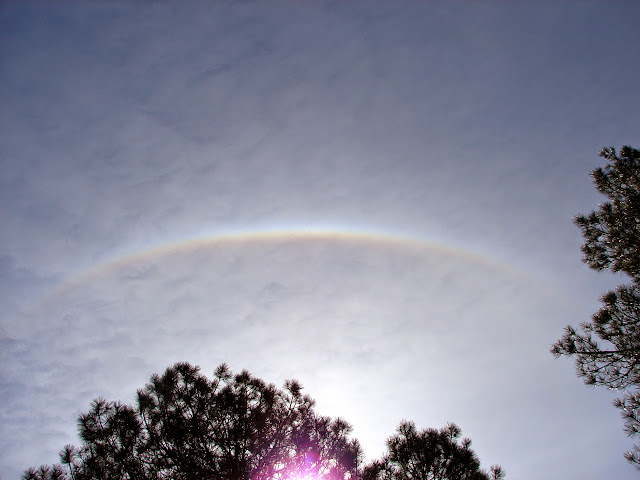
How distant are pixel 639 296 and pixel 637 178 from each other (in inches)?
102

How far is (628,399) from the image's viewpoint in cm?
602

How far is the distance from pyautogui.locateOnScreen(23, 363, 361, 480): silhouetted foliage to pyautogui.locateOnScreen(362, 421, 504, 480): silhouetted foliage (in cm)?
252

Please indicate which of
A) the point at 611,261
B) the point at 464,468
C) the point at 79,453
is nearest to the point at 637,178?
the point at 611,261

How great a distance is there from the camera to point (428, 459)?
1052cm

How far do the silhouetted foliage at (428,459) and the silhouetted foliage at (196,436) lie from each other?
2.52 m

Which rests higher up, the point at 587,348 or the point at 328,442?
the point at 587,348

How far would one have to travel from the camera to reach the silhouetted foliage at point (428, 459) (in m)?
10.4

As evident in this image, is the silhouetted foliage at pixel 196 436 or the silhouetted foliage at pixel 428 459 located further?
the silhouetted foliage at pixel 428 459

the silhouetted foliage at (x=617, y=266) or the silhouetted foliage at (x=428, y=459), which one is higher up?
the silhouetted foliage at (x=617, y=266)

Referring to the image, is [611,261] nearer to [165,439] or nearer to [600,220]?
[600,220]

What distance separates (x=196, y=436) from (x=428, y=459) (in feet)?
22.1

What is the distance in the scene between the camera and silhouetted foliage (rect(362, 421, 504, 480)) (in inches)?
408

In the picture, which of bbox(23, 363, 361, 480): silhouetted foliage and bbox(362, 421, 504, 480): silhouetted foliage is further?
bbox(362, 421, 504, 480): silhouetted foliage

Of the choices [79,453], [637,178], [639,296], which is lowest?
[79,453]
